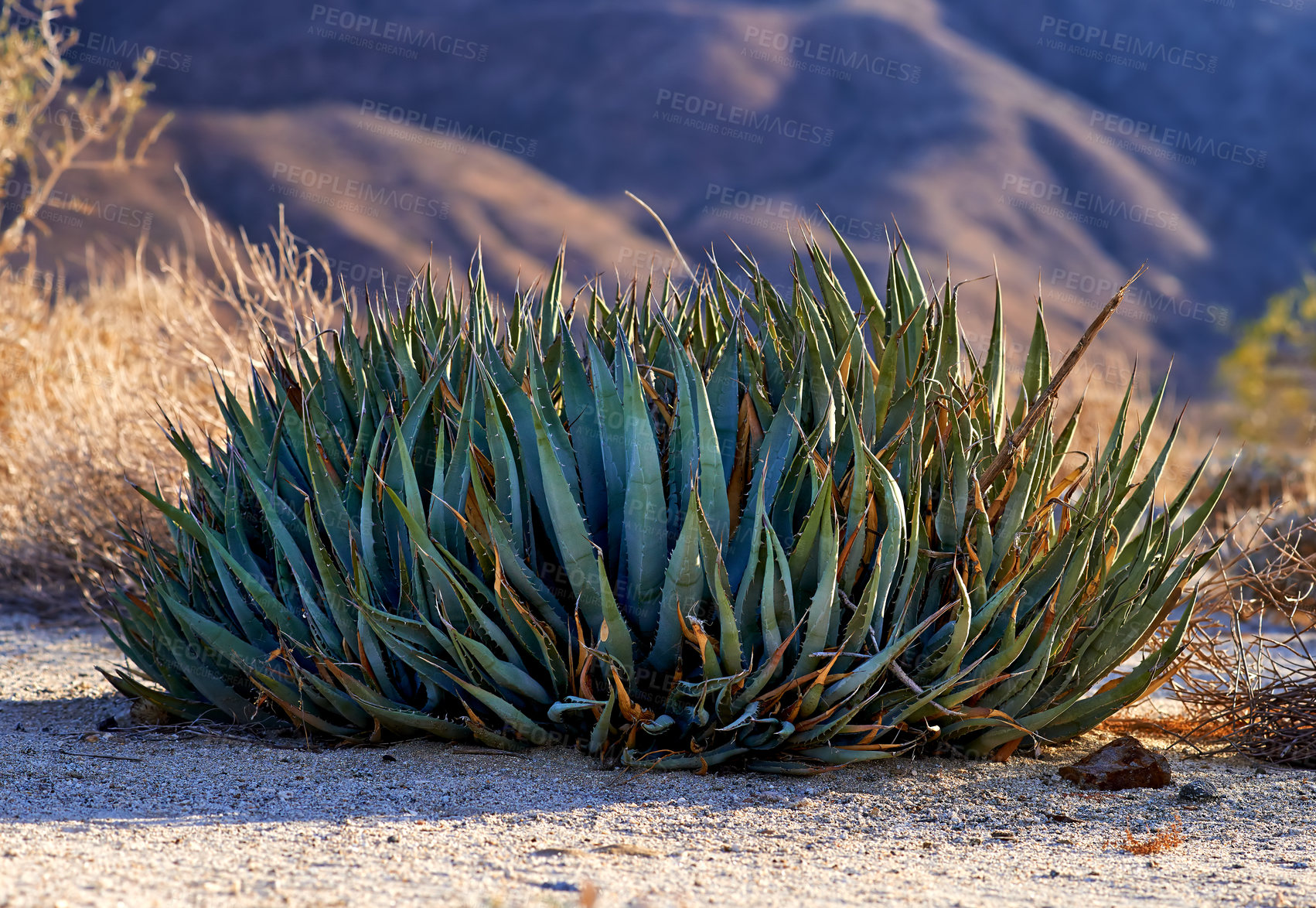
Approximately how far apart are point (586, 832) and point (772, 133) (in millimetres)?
77586

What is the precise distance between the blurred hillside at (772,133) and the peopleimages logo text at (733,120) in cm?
27

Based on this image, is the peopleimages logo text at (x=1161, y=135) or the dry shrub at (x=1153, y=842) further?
the peopleimages logo text at (x=1161, y=135)

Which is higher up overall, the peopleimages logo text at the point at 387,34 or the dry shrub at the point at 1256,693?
the peopleimages logo text at the point at 387,34

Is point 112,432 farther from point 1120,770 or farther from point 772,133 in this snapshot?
point 772,133

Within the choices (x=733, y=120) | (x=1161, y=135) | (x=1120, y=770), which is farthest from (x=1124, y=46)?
(x=1120, y=770)

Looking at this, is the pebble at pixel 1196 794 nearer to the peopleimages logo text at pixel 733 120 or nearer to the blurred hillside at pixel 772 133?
the blurred hillside at pixel 772 133

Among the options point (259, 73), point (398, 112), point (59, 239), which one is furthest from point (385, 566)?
point (259, 73)

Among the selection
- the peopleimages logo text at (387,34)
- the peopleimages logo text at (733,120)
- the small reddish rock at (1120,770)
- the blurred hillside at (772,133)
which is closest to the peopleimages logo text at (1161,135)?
the blurred hillside at (772,133)

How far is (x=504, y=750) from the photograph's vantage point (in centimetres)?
391

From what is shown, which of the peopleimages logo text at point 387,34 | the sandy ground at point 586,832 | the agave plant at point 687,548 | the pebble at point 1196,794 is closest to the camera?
the sandy ground at point 586,832

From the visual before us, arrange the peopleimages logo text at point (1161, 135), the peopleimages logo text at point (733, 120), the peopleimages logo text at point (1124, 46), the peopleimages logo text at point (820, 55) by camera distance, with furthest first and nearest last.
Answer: the peopleimages logo text at point (1124, 46)
the peopleimages logo text at point (820, 55)
the peopleimages logo text at point (1161, 135)
the peopleimages logo text at point (733, 120)

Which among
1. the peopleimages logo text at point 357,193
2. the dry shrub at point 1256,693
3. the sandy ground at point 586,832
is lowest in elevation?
the sandy ground at point 586,832

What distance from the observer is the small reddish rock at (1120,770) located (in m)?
3.97

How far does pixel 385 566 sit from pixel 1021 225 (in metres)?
70.0
